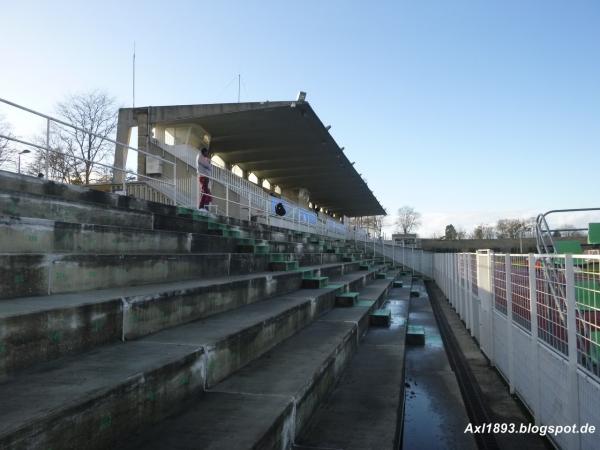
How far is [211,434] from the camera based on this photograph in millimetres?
2248

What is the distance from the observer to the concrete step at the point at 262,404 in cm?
219

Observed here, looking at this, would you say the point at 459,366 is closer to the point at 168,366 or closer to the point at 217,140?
the point at 168,366

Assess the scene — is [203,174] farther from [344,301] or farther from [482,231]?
[482,231]

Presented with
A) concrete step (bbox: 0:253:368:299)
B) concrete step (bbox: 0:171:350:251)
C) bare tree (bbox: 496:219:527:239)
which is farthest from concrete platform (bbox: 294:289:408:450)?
bare tree (bbox: 496:219:527:239)

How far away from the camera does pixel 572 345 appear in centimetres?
324

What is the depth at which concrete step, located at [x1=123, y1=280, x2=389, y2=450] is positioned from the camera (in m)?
2.19

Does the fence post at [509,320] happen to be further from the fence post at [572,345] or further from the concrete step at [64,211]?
the concrete step at [64,211]

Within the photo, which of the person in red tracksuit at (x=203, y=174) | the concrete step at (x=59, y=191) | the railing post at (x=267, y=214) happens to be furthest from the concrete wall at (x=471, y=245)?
the concrete step at (x=59, y=191)

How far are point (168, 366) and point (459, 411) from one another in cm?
296

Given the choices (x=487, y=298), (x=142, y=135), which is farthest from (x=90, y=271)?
(x=142, y=135)

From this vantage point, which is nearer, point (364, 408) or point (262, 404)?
point (262, 404)

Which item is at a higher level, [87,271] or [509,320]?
[87,271]

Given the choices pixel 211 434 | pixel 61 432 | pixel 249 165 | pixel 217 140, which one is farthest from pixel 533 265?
pixel 249 165

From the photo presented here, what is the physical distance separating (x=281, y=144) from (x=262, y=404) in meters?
20.3
